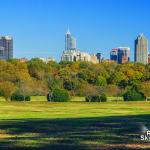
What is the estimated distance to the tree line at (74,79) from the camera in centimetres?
8606

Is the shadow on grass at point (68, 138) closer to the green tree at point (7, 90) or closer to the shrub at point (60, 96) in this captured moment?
the shrub at point (60, 96)

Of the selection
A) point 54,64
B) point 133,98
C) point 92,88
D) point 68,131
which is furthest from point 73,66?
point 68,131

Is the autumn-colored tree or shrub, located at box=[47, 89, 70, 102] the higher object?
the autumn-colored tree

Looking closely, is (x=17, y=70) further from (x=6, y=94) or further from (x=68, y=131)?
(x=68, y=131)

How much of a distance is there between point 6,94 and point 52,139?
63.5 meters

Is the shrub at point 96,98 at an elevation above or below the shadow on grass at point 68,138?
below

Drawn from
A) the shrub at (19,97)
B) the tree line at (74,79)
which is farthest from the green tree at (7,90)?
the shrub at (19,97)

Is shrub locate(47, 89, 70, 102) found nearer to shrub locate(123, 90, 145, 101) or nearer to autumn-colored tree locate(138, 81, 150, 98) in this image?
shrub locate(123, 90, 145, 101)

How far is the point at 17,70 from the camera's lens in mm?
106188

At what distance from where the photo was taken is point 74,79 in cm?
10150

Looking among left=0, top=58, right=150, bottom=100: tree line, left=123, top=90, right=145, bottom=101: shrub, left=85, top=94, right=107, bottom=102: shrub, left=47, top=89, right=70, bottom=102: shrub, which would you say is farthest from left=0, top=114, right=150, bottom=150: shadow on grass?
left=123, top=90, right=145, bottom=101: shrub

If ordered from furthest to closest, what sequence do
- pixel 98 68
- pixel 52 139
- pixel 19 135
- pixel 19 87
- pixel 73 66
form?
pixel 73 66
pixel 98 68
pixel 19 87
pixel 19 135
pixel 52 139

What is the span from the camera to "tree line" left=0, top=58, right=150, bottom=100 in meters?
86.1

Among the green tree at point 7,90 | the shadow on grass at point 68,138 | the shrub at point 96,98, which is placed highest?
the green tree at point 7,90
